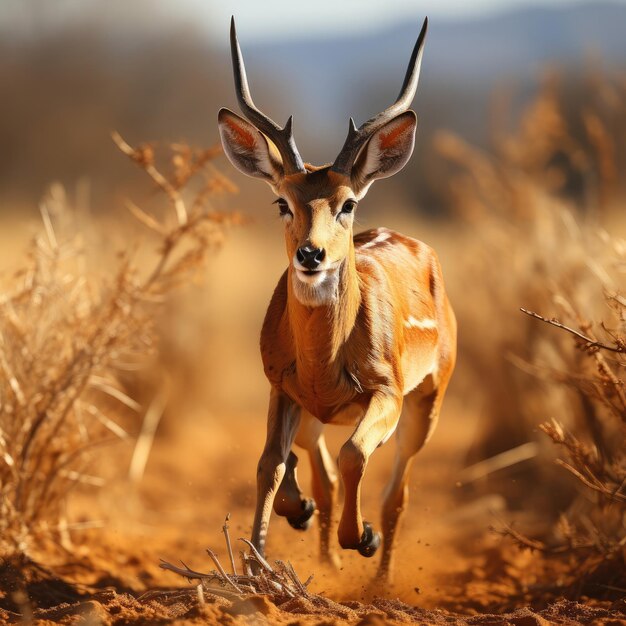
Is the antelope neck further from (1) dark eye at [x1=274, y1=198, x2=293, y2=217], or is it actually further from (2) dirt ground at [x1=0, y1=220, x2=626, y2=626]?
(2) dirt ground at [x1=0, y1=220, x2=626, y2=626]

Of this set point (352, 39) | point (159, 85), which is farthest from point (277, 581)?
point (352, 39)

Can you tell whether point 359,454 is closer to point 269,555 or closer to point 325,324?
point 325,324

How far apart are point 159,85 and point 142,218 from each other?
3433 cm

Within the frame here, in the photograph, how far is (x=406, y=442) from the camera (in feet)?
23.0

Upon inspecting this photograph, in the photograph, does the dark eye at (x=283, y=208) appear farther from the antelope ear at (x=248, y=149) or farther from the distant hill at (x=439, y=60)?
the distant hill at (x=439, y=60)

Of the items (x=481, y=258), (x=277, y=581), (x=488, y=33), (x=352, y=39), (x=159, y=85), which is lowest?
(x=277, y=581)

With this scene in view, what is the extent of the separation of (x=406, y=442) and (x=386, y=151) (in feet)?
6.40

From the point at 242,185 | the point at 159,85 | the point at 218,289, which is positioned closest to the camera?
the point at 218,289

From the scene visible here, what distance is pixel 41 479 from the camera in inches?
287

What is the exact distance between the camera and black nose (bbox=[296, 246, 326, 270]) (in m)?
5.30

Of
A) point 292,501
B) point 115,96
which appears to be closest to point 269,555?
point 292,501

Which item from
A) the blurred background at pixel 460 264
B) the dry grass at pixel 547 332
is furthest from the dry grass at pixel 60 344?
the dry grass at pixel 547 332

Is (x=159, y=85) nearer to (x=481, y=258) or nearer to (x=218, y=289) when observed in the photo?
(x=218, y=289)

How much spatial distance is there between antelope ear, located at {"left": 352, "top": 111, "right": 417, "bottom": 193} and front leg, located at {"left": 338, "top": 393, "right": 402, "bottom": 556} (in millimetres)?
1213
